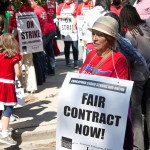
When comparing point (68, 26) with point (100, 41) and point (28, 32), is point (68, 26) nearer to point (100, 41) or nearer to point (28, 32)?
point (28, 32)

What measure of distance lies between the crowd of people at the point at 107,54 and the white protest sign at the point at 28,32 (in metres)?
0.10

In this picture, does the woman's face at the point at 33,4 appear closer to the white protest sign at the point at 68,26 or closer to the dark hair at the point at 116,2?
the dark hair at the point at 116,2

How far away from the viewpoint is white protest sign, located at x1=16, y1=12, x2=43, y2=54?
743 cm

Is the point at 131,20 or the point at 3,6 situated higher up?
the point at 3,6

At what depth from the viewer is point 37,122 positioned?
6.19m

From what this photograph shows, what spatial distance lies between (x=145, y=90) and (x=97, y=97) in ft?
6.76

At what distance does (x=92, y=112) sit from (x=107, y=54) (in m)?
0.65

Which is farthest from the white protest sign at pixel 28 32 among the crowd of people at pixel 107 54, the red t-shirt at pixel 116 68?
the red t-shirt at pixel 116 68

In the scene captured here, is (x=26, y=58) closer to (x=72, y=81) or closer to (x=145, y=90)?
(x=145, y=90)

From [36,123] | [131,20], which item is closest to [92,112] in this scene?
[131,20]

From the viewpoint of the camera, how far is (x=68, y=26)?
1062cm

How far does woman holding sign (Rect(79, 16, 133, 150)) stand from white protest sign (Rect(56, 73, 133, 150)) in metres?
0.28

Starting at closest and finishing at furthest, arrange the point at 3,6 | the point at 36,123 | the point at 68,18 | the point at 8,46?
the point at 8,46 → the point at 36,123 → the point at 3,6 → the point at 68,18

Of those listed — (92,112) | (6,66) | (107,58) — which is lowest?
(6,66)
